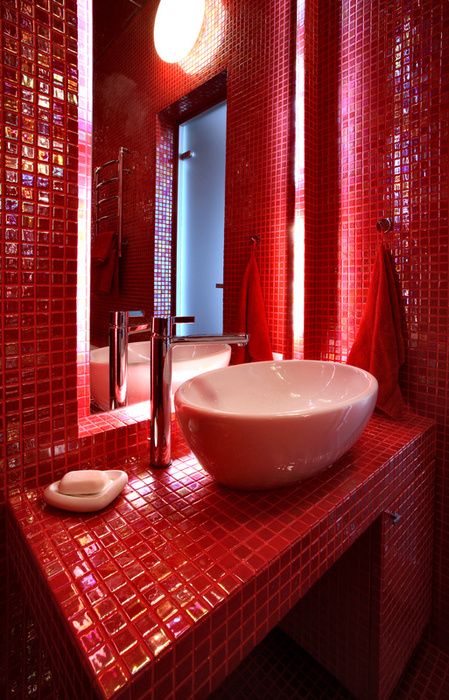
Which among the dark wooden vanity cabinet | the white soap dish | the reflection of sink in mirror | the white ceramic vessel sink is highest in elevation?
the reflection of sink in mirror

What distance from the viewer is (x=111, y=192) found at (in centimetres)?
94

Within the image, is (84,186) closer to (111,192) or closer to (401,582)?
(111,192)

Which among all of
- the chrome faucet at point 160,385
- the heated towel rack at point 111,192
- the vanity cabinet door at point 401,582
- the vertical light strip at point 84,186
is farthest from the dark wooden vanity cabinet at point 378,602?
the heated towel rack at point 111,192

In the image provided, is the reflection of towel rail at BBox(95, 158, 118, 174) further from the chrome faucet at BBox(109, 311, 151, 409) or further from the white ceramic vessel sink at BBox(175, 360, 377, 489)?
the white ceramic vessel sink at BBox(175, 360, 377, 489)

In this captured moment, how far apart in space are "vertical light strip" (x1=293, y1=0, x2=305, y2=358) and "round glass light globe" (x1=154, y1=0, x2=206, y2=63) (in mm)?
376

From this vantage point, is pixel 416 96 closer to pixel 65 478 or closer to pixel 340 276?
pixel 340 276

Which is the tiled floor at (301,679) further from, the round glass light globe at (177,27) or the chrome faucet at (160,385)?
the round glass light globe at (177,27)

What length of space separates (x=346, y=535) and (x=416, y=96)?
1.32 metres

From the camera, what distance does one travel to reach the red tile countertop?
1.45ft

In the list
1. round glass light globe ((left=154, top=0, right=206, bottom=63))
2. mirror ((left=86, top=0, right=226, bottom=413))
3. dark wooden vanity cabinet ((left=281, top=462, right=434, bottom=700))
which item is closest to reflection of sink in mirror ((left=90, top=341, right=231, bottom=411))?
mirror ((left=86, top=0, right=226, bottom=413))

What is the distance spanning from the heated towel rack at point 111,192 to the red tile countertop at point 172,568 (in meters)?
0.58

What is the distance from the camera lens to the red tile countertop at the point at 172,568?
0.44 metres

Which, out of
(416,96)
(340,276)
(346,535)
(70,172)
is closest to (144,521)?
(346,535)

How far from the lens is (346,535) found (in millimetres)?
764
